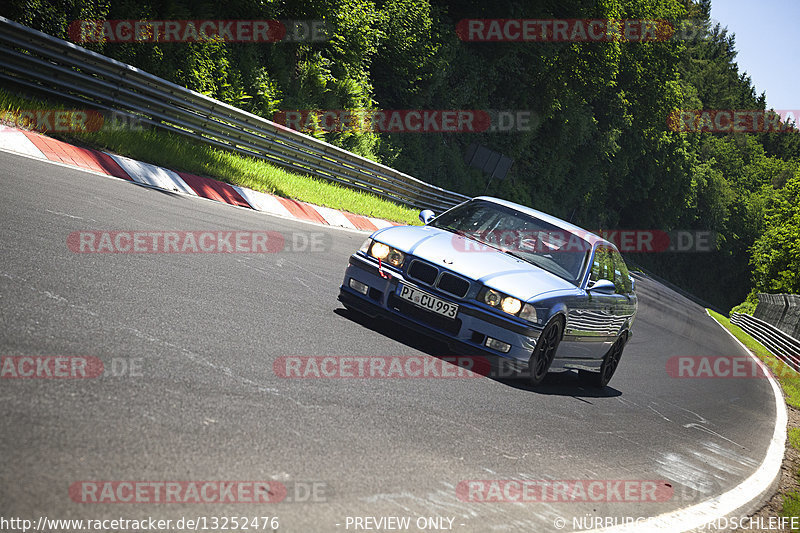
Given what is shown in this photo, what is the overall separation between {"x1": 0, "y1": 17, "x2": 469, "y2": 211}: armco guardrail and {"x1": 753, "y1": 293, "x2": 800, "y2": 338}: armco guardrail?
57.2ft

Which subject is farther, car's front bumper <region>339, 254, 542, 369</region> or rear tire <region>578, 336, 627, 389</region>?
rear tire <region>578, 336, 627, 389</region>

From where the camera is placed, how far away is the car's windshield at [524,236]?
8.14m

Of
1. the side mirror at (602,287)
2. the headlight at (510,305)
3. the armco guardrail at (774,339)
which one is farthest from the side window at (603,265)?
the armco guardrail at (774,339)

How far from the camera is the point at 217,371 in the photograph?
4875 mm

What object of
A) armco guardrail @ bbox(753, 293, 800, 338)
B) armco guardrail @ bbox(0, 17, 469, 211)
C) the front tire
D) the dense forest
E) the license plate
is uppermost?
the dense forest

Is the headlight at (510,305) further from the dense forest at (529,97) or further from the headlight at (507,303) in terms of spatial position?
the dense forest at (529,97)

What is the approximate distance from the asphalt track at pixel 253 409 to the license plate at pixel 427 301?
440mm

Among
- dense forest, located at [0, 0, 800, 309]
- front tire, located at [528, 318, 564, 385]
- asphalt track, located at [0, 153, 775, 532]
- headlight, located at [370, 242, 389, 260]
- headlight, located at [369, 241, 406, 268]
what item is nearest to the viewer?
asphalt track, located at [0, 153, 775, 532]

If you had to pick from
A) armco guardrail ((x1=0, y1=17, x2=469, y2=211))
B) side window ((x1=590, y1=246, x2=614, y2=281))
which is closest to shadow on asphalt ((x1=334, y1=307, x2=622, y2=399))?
side window ((x1=590, y1=246, x2=614, y2=281))

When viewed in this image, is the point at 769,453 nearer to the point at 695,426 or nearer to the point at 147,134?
the point at 695,426

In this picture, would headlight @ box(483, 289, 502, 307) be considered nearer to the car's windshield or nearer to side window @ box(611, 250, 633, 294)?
the car's windshield

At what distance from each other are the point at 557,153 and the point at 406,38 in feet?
66.7

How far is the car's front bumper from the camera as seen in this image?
7016 mm

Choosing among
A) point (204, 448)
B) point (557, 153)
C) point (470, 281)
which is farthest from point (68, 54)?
point (557, 153)
